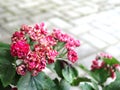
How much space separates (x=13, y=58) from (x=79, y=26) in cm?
240

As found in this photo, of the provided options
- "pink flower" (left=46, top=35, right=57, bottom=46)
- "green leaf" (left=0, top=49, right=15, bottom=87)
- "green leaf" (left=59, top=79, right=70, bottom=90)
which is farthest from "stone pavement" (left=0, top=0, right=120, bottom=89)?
"green leaf" (left=0, top=49, right=15, bottom=87)

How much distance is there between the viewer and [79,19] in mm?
3506

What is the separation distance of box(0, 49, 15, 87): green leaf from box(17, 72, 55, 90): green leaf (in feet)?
0.13

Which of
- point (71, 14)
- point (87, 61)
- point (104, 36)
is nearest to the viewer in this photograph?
point (87, 61)

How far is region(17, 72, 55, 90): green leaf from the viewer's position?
3.00ft

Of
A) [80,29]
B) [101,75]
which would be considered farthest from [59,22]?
[101,75]

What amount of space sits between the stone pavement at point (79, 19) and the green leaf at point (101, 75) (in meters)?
1.26

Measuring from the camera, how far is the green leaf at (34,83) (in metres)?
0.91

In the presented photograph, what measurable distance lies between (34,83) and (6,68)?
11 cm

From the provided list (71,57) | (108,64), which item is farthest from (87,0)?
(71,57)

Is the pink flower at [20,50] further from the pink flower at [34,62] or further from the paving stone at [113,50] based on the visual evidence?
the paving stone at [113,50]

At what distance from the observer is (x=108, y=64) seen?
1295mm

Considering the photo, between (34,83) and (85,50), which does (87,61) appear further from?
(34,83)

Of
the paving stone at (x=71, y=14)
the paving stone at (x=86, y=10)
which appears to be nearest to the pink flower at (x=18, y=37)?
the paving stone at (x=71, y=14)
